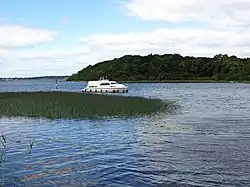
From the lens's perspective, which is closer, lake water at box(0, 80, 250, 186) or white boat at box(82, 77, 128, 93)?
lake water at box(0, 80, 250, 186)

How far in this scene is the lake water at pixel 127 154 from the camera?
13.5 m

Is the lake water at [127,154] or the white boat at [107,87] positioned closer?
the lake water at [127,154]

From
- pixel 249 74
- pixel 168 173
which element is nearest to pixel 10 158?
pixel 168 173

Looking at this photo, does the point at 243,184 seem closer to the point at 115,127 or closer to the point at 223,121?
the point at 115,127

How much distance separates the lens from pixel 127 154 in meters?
17.3

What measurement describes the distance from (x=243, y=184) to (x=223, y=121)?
17508 millimetres

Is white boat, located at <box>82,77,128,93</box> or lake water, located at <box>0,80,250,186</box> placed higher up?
white boat, located at <box>82,77,128,93</box>

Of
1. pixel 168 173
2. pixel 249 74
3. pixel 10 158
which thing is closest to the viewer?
pixel 168 173

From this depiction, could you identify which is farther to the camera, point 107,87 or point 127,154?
point 107,87

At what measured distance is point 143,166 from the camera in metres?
15.2

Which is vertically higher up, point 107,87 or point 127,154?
point 107,87

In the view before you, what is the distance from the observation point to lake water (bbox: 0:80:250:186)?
1345 centimetres

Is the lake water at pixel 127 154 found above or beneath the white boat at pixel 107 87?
beneath

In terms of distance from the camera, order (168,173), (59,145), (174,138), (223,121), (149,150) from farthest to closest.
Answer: (223,121) < (174,138) < (59,145) < (149,150) < (168,173)
